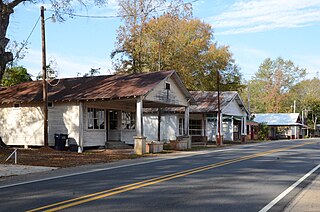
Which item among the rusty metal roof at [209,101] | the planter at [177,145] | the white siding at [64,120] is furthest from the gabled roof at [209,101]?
the white siding at [64,120]

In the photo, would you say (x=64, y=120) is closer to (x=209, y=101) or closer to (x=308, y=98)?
(x=209, y=101)

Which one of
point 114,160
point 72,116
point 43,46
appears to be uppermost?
point 43,46

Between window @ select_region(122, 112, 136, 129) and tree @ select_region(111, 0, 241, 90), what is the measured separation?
8242mm

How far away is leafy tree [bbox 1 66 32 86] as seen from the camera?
42.6 metres

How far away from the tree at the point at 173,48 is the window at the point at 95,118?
37.8 feet

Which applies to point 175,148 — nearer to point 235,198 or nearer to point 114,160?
point 114,160

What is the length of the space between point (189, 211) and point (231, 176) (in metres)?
5.24

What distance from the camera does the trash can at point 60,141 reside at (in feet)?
84.1

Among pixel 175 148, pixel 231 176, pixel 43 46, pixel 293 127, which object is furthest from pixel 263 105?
pixel 231 176

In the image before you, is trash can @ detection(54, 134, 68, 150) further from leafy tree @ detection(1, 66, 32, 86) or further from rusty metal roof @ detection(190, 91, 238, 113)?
Result: rusty metal roof @ detection(190, 91, 238, 113)

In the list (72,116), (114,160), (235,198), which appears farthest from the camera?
(72,116)

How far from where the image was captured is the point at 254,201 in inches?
345

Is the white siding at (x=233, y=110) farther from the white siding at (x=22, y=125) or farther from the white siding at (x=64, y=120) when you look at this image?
the white siding at (x=22, y=125)

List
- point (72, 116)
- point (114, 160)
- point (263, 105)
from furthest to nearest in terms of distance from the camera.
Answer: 1. point (263, 105)
2. point (72, 116)
3. point (114, 160)
